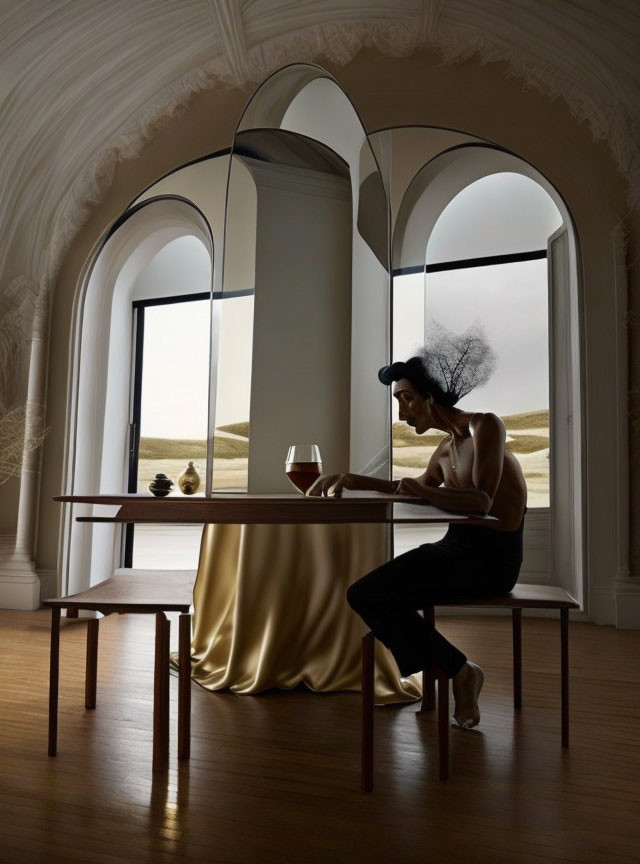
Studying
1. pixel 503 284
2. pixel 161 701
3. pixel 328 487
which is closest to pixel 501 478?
pixel 328 487

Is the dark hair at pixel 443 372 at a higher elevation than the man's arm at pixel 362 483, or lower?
higher

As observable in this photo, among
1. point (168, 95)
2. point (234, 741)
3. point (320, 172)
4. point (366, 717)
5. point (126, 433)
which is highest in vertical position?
point (168, 95)

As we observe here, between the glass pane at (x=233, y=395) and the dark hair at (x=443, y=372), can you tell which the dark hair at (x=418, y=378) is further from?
the glass pane at (x=233, y=395)

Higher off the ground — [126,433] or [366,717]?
[126,433]

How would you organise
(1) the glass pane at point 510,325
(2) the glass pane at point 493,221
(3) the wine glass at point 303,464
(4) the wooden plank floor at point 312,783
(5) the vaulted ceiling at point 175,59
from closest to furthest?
(4) the wooden plank floor at point 312,783
(3) the wine glass at point 303,464
(5) the vaulted ceiling at point 175,59
(2) the glass pane at point 493,221
(1) the glass pane at point 510,325

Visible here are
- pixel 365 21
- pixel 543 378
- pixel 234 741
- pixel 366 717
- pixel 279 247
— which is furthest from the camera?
pixel 543 378

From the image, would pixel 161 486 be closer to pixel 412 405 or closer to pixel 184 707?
pixel 184 707

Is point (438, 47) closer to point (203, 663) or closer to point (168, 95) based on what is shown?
point (168, 95)

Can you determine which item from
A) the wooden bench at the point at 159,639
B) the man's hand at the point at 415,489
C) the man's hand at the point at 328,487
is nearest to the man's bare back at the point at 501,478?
the man's hand at the point at 415,489

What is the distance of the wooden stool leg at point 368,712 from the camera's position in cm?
193

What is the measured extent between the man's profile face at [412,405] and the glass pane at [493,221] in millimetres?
3504

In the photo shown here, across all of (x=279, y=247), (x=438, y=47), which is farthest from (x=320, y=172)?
(x=438, y=47)

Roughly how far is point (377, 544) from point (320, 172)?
5.12ft

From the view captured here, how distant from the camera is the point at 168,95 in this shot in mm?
5316
